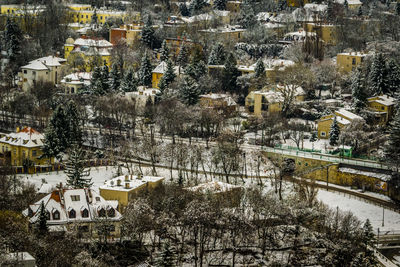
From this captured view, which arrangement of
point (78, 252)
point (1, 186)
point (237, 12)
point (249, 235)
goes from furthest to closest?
point (237, 12), point (1, 186), point (249, 235), point (78, 252)

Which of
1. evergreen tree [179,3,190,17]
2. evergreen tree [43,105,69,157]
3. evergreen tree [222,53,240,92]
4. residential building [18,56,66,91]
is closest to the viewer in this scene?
evergreen tree [43,105,69,157]

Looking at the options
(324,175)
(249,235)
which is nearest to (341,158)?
(324,175)

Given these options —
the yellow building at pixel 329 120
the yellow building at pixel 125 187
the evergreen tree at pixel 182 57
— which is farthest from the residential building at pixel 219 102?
the yellow building at pixel 125 187

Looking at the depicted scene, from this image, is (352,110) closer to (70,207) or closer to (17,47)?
(70,207)

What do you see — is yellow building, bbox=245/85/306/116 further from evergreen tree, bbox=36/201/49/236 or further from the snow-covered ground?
evergreen tree, bbox=36/201/49/236

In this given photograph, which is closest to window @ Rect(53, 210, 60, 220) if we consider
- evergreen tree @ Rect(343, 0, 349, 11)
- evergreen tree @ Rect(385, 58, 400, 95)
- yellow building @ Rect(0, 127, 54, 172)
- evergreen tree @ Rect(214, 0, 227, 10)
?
yellow building @ Rect(0, 127, 54, 172)

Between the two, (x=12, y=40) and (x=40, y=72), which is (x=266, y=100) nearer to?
(x=40, y=72)

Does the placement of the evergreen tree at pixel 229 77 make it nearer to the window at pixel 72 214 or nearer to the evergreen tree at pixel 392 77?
the evergreen tree at pixel 392 77

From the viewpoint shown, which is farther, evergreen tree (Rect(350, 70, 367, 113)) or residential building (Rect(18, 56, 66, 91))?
residential building (Rect(18, 56, 66, 91))
